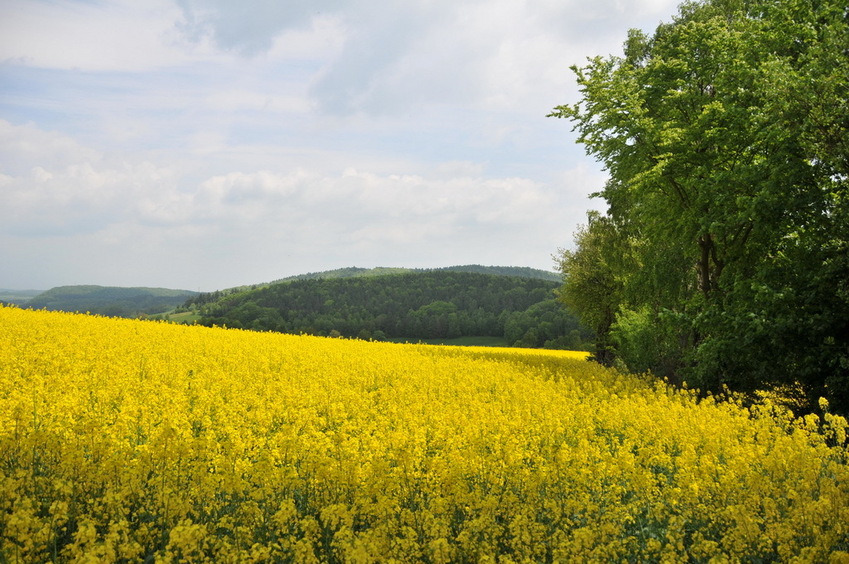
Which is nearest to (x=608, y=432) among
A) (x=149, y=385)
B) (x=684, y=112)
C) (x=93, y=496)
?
(x=93, y=496)

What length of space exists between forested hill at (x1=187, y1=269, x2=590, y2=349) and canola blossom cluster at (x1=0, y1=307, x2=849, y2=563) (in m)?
53.4

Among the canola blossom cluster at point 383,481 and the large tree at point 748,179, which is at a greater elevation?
the large tree at point 748,179

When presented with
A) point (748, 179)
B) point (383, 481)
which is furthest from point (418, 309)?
point (383, 481)

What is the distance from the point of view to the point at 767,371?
1350cm

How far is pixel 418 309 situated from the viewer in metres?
98.4

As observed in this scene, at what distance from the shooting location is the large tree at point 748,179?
12.3 m

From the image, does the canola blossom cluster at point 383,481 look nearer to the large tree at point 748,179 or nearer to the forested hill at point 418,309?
the large tree at point 748,179

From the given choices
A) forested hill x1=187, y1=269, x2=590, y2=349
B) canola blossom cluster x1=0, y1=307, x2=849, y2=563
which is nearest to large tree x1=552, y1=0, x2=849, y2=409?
canola blossom cluster x1=0, y1=307, x2=849, y2=563

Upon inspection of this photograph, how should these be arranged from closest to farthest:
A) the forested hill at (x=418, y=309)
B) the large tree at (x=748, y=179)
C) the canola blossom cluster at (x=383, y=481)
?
the canola blossom cluster at (x=383, y=481) < the large tree at (x=748, y=179) < the forested hill at (x=418, y=309)

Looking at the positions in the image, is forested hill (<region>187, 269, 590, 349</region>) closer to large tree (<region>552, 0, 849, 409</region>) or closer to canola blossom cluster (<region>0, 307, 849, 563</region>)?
large tree (<region>552, 0, 849, 409</region>)

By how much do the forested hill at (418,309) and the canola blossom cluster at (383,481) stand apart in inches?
2101

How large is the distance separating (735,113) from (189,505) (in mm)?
16619

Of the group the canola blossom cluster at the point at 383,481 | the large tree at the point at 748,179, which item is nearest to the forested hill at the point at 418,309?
the large tree at the point at 748,179

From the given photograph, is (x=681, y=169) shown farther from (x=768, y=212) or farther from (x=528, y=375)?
(x=528, y=375)
